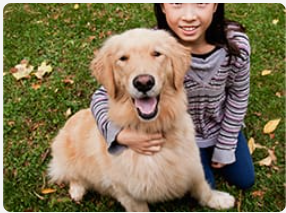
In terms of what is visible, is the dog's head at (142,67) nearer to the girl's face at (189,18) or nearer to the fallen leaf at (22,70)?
the girl's face at (189,18)

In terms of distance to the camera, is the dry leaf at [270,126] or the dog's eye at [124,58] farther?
the dry leaf at [270,126]

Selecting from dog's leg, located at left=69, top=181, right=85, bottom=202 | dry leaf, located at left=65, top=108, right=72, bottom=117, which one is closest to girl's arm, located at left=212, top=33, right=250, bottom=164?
dog's leg, located at left=69, top=181, right=85, bottom=202

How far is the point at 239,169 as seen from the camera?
360 centimetres

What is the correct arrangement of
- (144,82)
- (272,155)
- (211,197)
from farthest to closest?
(272,155) < (211,197) < (144,82)

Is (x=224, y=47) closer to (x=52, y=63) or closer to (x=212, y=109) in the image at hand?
(x=212, y=109)

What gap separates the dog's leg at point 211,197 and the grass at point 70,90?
9 centimetres

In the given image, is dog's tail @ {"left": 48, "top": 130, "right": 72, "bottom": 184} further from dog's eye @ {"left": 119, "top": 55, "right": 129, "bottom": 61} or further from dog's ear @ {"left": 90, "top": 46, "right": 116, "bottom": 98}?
dog's eye @ {"left": 119, "top": 55, "right": 129, "bottom": 61}

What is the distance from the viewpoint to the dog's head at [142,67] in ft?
8.47

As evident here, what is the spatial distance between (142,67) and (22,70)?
2858mm

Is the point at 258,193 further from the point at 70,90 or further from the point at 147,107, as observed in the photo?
the point at 70,90

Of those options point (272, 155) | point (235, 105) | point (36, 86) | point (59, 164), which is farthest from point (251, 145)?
point (36, 86)

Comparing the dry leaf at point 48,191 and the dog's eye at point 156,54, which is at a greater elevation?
the dog's eye at point 156,54

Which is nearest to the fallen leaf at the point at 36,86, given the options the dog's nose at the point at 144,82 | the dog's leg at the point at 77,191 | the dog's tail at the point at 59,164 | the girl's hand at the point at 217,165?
the dog's tail at the point at 59,164

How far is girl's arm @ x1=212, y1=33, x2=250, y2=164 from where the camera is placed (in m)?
3.21
